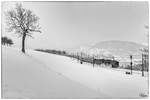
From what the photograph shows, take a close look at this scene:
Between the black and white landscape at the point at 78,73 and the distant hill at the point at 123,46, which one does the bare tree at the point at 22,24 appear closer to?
the black and white landscape at the point at 78,73

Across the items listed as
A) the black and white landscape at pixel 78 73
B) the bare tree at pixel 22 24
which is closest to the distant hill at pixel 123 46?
the black and white landscape at pixel 78 73

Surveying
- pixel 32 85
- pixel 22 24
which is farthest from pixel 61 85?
pixel 22 24

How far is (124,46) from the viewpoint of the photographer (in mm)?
7031

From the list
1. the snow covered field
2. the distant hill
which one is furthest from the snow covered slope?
the distant hill

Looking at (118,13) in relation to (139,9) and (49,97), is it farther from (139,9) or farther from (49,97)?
(49,97)

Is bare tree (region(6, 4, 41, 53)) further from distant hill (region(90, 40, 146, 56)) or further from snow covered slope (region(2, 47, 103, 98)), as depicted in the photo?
distant hill (region(90, 40, 146, 56))

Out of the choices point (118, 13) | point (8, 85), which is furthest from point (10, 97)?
point (118, 13)

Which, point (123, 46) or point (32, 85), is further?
point (123, 46)

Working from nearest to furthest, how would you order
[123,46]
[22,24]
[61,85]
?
[61,85] → [123,46] → [22,24]

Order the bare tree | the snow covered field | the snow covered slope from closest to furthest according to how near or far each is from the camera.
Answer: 1. the snow covered slope
2. the snow covered field
3. the bare tree

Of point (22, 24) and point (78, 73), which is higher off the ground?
point (22, 24)

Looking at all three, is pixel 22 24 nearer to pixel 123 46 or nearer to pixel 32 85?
pixel 32 85

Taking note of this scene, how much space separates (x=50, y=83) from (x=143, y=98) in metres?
3.08

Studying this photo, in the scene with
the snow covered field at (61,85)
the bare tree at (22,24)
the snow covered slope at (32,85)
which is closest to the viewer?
the snow covered slope at (32,85)
